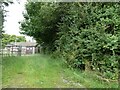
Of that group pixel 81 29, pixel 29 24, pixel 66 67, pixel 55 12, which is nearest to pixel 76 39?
pixel 81 29

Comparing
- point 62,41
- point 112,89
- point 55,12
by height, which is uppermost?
point 55,12

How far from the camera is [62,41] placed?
32.1 ft

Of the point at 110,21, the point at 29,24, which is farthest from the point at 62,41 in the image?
the point at 29,24

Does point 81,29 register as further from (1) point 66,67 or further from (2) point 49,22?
(2) point 49,22

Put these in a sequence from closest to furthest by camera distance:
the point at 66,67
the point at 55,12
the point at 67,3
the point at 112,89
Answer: the point at 112,89, the point at 66,67, the point at 67,3, the point at 55,12

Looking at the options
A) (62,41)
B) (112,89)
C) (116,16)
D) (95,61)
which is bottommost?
(112,89)

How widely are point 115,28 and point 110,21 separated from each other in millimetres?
258

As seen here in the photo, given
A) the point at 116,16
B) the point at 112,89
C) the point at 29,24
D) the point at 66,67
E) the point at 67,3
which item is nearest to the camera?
the point at 112,89

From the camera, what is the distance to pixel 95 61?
701 centimetres

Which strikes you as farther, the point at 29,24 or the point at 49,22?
the point at 29,24

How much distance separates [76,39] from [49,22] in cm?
564

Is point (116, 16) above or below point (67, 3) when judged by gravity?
below

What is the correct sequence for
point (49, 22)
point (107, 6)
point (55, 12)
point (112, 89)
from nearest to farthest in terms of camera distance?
1. point (112, 89)
2. point (107, 6)
3. point (55, 12)
4. point (49, 22)

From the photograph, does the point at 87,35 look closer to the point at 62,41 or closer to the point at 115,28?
the point at 115,28
